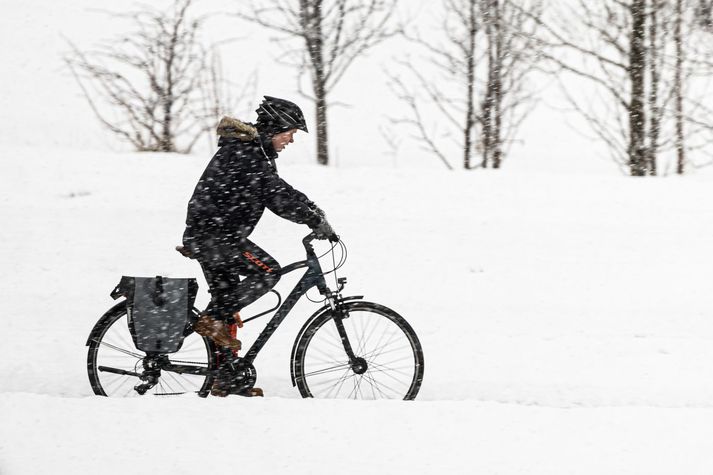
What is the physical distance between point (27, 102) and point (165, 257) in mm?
12071

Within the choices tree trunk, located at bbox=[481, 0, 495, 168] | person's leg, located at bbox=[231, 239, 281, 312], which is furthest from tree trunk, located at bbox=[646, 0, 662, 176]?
person's leg, located at bbox=[231, 239, 281, 312]

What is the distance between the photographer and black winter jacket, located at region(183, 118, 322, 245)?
437 cm

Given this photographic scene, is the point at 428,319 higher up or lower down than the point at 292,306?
lower down

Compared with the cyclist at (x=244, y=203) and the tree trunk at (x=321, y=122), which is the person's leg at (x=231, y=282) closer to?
the cyclist at (x=244, y=203)

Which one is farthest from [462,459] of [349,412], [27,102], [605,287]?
[27,102]

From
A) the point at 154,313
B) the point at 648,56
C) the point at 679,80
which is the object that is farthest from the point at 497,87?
the point at 154,313

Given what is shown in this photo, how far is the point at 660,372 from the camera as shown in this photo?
5.56m

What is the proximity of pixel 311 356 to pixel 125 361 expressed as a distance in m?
1.14

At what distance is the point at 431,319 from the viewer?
255 inches

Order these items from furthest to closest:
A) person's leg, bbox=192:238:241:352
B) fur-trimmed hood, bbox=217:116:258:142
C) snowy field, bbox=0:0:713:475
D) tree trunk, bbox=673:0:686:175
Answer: tree trunk, bbox=673:0:686:175 → person's leg, bbox=192:238:241:352 → fur-trimmed hood, bbox=217:116:258:142 → snowy field, bbox=0:0:713:475

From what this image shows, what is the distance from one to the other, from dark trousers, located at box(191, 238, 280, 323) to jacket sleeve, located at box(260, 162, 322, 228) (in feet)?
0.90

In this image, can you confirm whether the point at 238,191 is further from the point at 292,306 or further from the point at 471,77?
the point at 471,77

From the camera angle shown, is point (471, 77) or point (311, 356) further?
point (471, 77)

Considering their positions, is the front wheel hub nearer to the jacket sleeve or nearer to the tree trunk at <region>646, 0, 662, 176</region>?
the jacket sleeve
